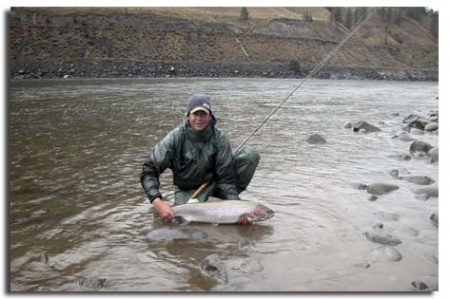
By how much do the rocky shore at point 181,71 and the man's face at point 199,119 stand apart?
15.2 m

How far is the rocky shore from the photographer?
86.4 feet

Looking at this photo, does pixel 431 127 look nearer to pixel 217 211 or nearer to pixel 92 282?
pixel 217 211

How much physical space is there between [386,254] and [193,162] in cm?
231

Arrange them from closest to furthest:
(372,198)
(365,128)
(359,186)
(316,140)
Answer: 1. (372,198)
2. (359,186)
3. (316,140)
4. (365,128)

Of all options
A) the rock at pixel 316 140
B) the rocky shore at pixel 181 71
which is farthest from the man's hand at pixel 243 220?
the rocky shore at pixel 181 71

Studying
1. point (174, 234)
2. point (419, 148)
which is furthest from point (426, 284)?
point (419, 148)

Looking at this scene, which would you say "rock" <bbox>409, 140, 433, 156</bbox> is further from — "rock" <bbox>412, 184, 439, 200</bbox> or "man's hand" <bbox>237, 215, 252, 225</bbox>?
"man's hand" <bbox>237, 215, 252, 225</bbox>

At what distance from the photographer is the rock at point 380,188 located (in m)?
6.82

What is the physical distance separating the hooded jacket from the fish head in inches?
15.8

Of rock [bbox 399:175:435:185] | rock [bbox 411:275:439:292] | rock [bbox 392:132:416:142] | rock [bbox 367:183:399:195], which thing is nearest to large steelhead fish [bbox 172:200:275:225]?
rock [bbox 411:275:439:292]

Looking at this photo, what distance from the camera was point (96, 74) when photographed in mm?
30703

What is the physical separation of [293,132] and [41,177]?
24.3 feet

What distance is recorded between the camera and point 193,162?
5418 mm

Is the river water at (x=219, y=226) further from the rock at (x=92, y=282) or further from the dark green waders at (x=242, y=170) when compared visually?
the dark green waders at (x=242, y=170)
